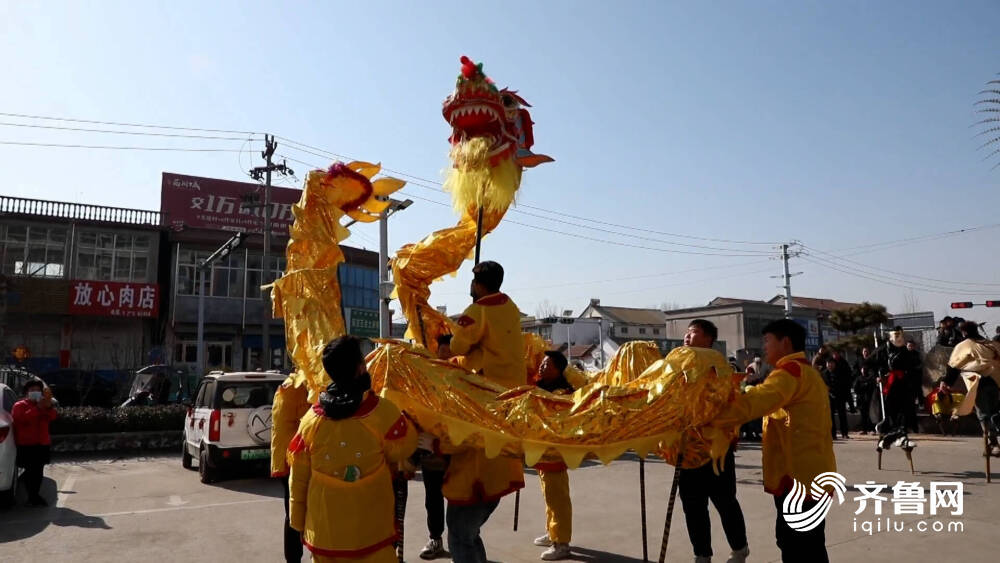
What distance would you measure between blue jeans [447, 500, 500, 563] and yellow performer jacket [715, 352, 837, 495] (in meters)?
1.41

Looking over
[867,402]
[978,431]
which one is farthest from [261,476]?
[978,431]

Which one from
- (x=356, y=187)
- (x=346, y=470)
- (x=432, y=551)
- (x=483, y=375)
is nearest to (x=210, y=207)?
(x=356, y=187)

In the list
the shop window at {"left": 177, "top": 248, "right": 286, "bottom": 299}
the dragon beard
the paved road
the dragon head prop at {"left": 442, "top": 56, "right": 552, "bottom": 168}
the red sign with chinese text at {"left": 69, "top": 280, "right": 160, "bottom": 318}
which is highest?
the shop window at {"left": 177, "top": 248, "right": 286, "bottom": 299}

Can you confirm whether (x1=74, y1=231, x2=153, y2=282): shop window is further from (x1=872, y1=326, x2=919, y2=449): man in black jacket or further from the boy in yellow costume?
the boy in yellow costume

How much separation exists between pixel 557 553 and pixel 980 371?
5.41 m

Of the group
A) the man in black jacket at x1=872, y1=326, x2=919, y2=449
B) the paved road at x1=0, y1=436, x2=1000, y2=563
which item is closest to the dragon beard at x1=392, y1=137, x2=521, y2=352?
the paved road at x1=0, y1=436, x2=1000, y2=563

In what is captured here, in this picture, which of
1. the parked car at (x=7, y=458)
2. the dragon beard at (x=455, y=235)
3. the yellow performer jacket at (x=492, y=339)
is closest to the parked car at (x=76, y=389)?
the parked car at (x=7, y=458)

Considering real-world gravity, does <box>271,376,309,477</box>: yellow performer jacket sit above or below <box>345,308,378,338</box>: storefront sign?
below

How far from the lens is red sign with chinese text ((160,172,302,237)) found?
94.1 ft

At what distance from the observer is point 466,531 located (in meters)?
3.73

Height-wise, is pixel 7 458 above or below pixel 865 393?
below

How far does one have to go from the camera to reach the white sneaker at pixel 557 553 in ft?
16.9

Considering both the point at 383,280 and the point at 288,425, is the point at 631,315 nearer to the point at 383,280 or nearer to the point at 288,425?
the point at 383,280

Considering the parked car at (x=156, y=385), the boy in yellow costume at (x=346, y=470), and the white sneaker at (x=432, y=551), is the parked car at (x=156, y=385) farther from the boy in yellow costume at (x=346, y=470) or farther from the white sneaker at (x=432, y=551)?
the boy in yellow costume at (x=346, y=470)
